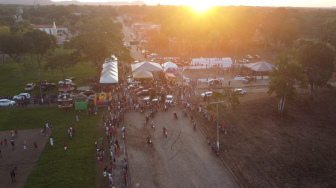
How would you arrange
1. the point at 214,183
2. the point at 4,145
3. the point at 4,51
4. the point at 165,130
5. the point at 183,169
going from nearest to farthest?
1. the point at 214,183
2. the point at 183,169
3. the point at 4,145
4. the point at 165,130
5. the point at 4,51

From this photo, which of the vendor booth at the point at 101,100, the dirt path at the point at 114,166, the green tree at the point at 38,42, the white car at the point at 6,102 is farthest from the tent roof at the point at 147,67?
the dirt path at the point at 114,166

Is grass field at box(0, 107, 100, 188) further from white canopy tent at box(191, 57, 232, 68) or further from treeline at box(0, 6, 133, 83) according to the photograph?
white canopy tent at box(191, 57, 232, 68)

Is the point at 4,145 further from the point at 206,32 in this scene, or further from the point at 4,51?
the point at 206,32

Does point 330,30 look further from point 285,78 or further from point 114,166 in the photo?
point 114,166

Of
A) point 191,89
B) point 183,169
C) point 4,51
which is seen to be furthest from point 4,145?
point 4,51

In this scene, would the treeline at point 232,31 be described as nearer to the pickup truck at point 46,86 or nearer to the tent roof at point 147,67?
the tent roof at point 147,67
